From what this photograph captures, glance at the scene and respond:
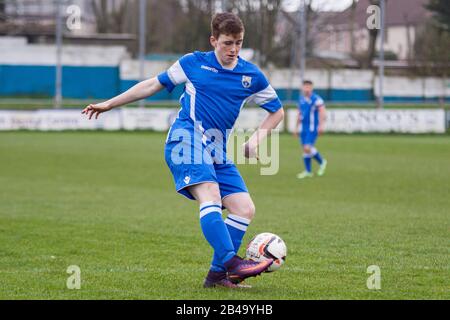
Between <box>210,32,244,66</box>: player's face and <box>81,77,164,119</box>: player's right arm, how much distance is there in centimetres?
53

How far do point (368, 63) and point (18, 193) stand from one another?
4367 centimetres

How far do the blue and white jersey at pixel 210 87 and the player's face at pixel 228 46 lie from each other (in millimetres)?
113

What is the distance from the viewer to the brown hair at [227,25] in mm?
6395

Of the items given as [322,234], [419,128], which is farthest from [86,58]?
[322,234]

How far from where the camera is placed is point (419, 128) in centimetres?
3512

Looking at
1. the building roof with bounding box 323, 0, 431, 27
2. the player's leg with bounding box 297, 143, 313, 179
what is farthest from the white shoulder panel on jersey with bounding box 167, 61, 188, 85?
the building roof with bounding box 323, 0, 431, 27

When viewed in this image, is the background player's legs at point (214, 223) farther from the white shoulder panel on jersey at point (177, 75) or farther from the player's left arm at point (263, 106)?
the white shoulder panel on jersey at point (177, 75)

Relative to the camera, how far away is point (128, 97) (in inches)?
260

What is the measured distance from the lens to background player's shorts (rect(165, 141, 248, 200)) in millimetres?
6473

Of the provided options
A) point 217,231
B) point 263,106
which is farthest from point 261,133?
point 217,231

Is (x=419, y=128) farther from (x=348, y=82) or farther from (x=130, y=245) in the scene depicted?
(x=130, y=245)

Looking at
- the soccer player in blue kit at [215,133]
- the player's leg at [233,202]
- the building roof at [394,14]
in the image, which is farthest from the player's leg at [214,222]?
the building roof at [394,14]

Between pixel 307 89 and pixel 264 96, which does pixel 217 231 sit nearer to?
pixel 264 96

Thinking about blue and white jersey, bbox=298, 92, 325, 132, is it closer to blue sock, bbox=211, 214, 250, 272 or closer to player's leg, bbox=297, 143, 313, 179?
player's leg, bbox=297, 143, 313, 179
